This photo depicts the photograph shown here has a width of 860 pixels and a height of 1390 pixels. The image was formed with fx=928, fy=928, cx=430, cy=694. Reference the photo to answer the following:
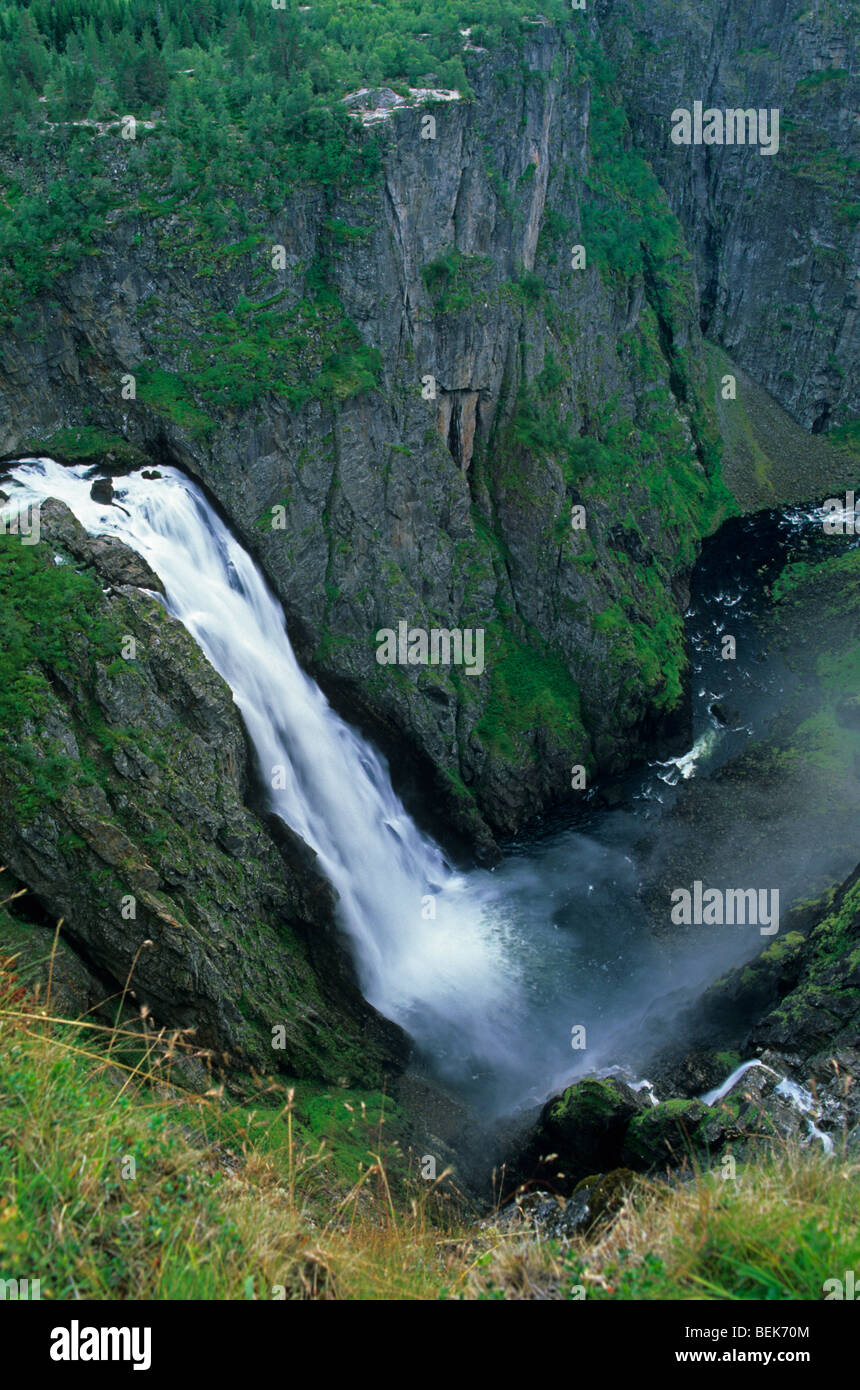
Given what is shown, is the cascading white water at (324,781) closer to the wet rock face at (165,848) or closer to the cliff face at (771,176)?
the wet rock face at (165,848)

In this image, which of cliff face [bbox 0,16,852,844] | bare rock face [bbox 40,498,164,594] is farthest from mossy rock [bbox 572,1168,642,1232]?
cliff face [bbox 0,16,852,844]

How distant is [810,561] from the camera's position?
4747 cm

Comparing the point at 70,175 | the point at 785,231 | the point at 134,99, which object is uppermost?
the point at 785,231

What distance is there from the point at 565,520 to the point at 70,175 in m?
20.6

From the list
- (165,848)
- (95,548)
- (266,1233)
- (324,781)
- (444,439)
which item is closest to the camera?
(266,1233)

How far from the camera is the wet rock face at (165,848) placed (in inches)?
672

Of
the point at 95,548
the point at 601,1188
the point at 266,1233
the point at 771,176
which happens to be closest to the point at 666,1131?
the point at 601,1188

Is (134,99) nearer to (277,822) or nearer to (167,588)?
(167,588)

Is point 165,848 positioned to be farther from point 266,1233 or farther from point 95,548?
point 266,1233

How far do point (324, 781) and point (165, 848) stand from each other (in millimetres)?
8189

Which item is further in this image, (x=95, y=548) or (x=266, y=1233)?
(x=95, y=548)

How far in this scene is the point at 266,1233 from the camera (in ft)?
19.2

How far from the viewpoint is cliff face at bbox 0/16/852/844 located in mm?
26969

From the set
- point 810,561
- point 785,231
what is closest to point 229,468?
point 810,561
